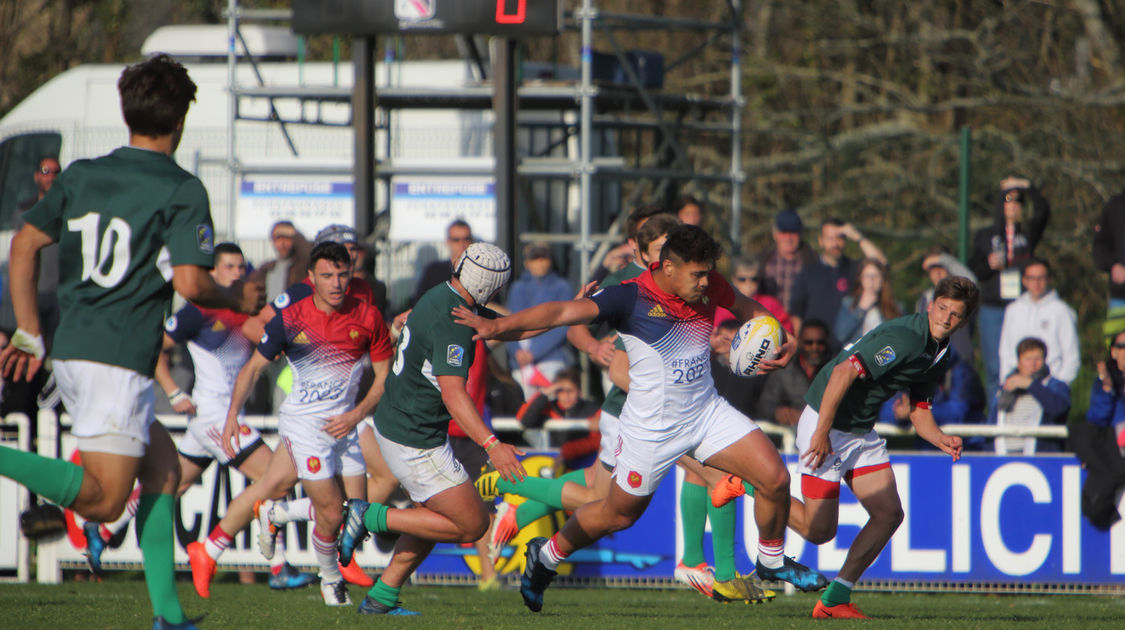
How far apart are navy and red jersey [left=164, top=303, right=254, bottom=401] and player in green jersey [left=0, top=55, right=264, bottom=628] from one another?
13.2 ft

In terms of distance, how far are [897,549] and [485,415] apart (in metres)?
3.02

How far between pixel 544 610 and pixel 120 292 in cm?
368

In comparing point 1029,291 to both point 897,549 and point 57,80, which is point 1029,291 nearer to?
point 897,549

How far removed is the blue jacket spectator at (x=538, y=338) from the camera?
1161cm

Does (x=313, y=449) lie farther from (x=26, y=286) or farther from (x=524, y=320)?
(x=26, y=286)

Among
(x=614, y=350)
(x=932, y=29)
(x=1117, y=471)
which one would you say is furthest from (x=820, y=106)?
(x=614, y=350)

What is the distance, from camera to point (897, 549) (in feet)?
31.6

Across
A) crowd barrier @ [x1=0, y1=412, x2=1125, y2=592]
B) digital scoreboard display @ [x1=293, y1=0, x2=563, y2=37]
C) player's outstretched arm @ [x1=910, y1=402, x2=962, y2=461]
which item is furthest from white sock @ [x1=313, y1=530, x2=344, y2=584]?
digital scoreboard display @ [x1=293, y1=0, x2=563, y2=37]

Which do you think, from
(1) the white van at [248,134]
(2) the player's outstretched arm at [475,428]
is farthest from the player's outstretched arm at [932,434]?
(1) the white van at [248,134]

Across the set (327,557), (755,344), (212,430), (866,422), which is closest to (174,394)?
(212,430)

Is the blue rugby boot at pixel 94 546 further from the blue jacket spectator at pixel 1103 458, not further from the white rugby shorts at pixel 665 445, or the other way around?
the blue jacket spectator at pixel 1103 458

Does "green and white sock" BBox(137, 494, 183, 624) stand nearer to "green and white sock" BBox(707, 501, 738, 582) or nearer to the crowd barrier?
"green and white sock" BBox(707, 501, 738, 582)

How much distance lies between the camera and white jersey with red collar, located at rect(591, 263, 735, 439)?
22.3ft

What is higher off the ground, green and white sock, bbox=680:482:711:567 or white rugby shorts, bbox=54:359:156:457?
white rugby shorts, bbox=54:359:156:457
